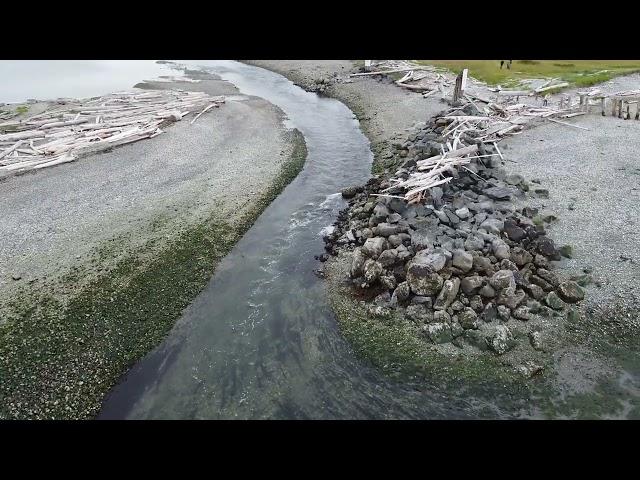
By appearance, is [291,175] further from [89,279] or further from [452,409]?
[452,409]

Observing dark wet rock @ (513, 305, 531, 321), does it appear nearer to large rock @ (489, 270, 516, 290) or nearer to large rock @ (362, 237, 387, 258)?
large rock @ (489, 270, 516, 290)

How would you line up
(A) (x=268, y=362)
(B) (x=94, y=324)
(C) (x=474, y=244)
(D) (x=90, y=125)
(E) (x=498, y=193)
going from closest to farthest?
A: 1. (A) (x=268, y=362)
2. (B) (x=94, y=324)
3. (C) (x=474, y=244)
4. (E) (x=498, y=193)
5. (D) (x=90, y=125)

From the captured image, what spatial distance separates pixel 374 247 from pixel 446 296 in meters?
3.53

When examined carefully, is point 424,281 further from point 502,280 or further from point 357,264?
point 357,264

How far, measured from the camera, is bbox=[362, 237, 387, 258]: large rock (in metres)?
16.2

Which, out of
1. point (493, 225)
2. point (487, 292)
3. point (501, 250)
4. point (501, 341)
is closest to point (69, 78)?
point (493, 225)

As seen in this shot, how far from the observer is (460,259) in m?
14.7

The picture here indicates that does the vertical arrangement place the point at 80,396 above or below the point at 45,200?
below

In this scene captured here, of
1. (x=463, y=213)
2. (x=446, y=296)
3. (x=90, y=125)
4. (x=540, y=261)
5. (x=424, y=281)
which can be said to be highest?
(x=90, y=125)

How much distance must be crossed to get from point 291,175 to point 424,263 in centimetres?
1305

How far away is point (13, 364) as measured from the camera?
1227 cm

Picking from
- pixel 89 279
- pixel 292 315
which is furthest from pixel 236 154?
pixel 292 315

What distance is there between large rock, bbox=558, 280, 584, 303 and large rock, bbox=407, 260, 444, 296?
4.13m

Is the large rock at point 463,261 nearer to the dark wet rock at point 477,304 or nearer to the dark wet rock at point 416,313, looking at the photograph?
the dark wet rock at point 477,304
